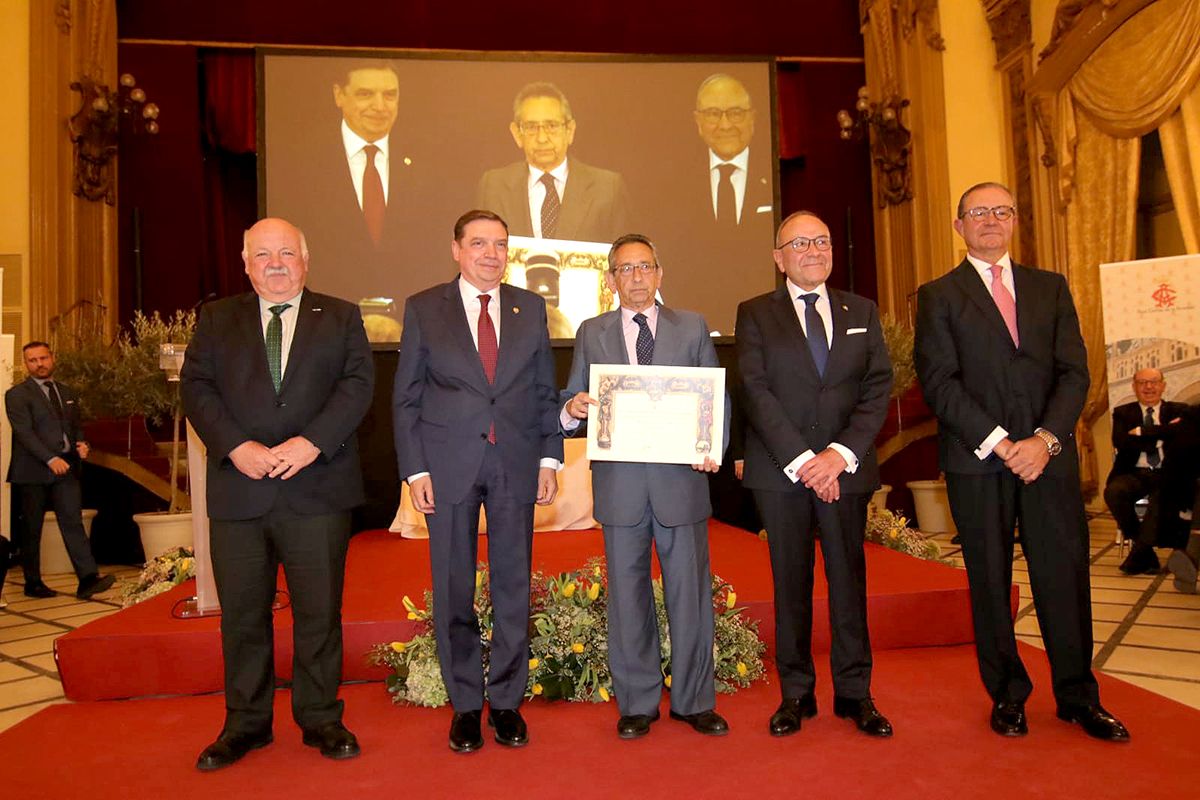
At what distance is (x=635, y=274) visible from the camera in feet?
9.19

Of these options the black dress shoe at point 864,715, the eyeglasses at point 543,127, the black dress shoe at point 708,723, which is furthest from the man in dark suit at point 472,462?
the eyeglasses at point 543,127

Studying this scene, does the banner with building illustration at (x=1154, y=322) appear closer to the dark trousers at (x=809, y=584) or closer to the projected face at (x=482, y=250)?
the dark trousers at (x=809, y=584)

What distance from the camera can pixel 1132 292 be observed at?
6684mm

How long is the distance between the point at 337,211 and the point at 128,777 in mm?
6209

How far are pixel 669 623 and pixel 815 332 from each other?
1.02 metres

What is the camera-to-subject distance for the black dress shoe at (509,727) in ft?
8.95

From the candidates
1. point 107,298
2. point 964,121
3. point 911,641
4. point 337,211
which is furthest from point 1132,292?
point 107,298

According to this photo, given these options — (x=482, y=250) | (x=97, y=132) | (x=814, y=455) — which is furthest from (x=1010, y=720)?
(x=97, y=132)

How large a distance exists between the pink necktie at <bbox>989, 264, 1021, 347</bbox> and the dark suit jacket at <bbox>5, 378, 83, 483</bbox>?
5.82 m

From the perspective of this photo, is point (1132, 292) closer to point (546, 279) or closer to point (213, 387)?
point (546, 279)

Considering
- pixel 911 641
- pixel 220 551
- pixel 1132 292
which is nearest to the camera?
pixel 220 551

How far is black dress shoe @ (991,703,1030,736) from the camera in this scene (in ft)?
8.77

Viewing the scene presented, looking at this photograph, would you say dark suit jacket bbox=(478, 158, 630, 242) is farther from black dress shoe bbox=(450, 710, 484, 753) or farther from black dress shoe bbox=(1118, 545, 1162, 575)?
black dress shoe bbox=(450, 710, 484, 753)

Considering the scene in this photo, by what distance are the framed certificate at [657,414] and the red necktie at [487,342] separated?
13.1 inches
